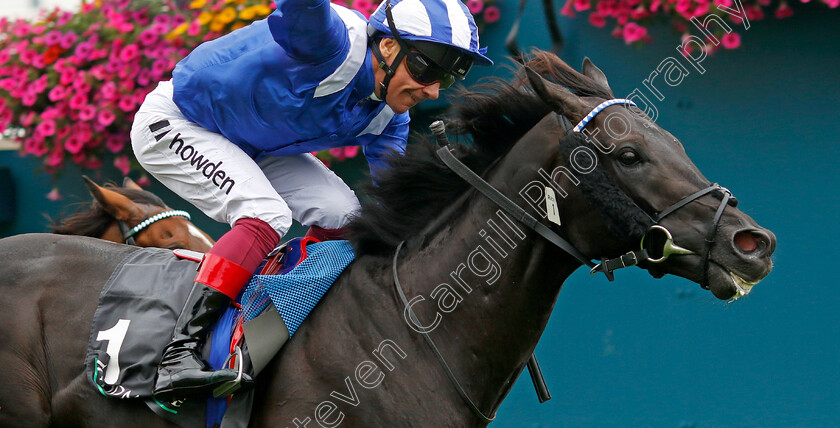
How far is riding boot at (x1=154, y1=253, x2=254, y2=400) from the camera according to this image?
2.51m

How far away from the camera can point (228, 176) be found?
279 centimetres

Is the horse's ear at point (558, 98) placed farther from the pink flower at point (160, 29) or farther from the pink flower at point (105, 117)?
the pink flower at point (105, 117)

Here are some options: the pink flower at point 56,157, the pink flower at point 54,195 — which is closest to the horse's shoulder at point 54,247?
the pink flower at point 56,157

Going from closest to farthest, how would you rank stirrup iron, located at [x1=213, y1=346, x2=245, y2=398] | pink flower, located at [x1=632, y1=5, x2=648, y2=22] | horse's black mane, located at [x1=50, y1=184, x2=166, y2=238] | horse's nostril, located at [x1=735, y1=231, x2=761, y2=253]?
horse's nostril, located at [x1=735, y1=231, x2=761, y2=253], stirrup iron, located at [x1=213, y1=346, x2=245, y2=398], horse's black mane, located at [x1=50, y1=184, x2=166, y2=238], pink flower, located at [x1=632, y1=5, x2=648, y2=22]

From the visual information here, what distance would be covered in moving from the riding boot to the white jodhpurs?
0.21 metres

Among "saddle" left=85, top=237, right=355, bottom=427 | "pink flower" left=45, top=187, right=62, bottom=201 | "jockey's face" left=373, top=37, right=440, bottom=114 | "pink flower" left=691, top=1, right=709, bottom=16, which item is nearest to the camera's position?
"saddle" left=85, top=237, right=355, bottom=427

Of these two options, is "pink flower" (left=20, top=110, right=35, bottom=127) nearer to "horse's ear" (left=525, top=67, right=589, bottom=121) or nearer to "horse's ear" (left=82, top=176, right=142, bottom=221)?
"horse's ear" (left=82, top=176, right=142, bottom=221)

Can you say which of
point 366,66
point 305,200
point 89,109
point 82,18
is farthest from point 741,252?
point 82,18

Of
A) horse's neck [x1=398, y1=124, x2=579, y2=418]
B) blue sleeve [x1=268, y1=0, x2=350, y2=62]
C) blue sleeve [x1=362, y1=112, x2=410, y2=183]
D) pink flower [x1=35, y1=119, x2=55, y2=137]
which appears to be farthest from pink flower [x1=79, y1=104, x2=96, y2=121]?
horse's neck [x1=398, y1=124, x2=579, y2=418]

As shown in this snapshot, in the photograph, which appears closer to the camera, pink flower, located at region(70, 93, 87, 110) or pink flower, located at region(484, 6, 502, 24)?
pink flower, located at region(484, 6, 502, 24)

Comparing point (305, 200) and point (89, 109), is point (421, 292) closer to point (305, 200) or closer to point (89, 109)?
point (305, 200)

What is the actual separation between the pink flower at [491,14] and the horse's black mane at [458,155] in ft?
7.51

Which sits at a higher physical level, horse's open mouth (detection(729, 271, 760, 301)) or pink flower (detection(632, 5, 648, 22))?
pink flower (detection(632, 5, 648, 22))

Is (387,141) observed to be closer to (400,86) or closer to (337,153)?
(400,86)
